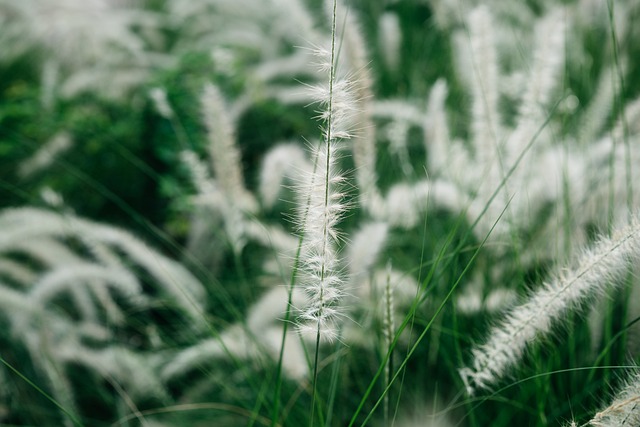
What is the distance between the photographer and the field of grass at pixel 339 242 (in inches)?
26.3

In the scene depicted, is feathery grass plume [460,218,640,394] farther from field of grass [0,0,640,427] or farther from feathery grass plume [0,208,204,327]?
feathery grass plume [0,208,204,327]

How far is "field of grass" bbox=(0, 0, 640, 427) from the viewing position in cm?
67

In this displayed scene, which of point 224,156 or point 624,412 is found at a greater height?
point 224,156

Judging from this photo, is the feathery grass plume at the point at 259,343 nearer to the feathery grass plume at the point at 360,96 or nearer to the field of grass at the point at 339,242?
the field of grass at the point at 339,242

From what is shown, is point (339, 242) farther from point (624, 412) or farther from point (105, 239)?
point (105, 239)

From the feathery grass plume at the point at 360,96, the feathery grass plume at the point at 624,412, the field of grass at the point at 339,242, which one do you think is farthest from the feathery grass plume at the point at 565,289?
the feathery grass plume at the point at 360,96

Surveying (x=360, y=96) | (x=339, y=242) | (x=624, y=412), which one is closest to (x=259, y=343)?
(x=339, y=242)

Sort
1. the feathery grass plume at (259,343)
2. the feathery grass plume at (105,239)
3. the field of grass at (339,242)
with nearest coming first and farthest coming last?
1. the field of grass at (339,242)
2. the feathery grass plume at (259,343)
3. the feathery grass plume at (105,239)

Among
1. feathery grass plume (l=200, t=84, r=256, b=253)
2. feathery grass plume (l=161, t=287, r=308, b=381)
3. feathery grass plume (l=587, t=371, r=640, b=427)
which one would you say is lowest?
feathery grass plume (l=161, t=287, r=308, b=381)

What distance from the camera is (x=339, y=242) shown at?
2.77 ft

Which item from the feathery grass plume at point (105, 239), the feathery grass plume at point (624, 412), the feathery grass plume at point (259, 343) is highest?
Answer: the feathery grass plume at point (624, 412)

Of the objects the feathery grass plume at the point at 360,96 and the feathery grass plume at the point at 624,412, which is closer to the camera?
the feathery grass plume at the point at 624,412

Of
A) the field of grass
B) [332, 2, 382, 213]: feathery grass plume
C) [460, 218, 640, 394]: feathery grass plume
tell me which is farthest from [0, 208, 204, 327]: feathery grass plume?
[460, 218, 640, 394]: feathery grass plume

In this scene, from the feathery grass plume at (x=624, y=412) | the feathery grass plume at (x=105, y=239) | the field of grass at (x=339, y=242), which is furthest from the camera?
the feathery grass plume at (x=105, y=239)
